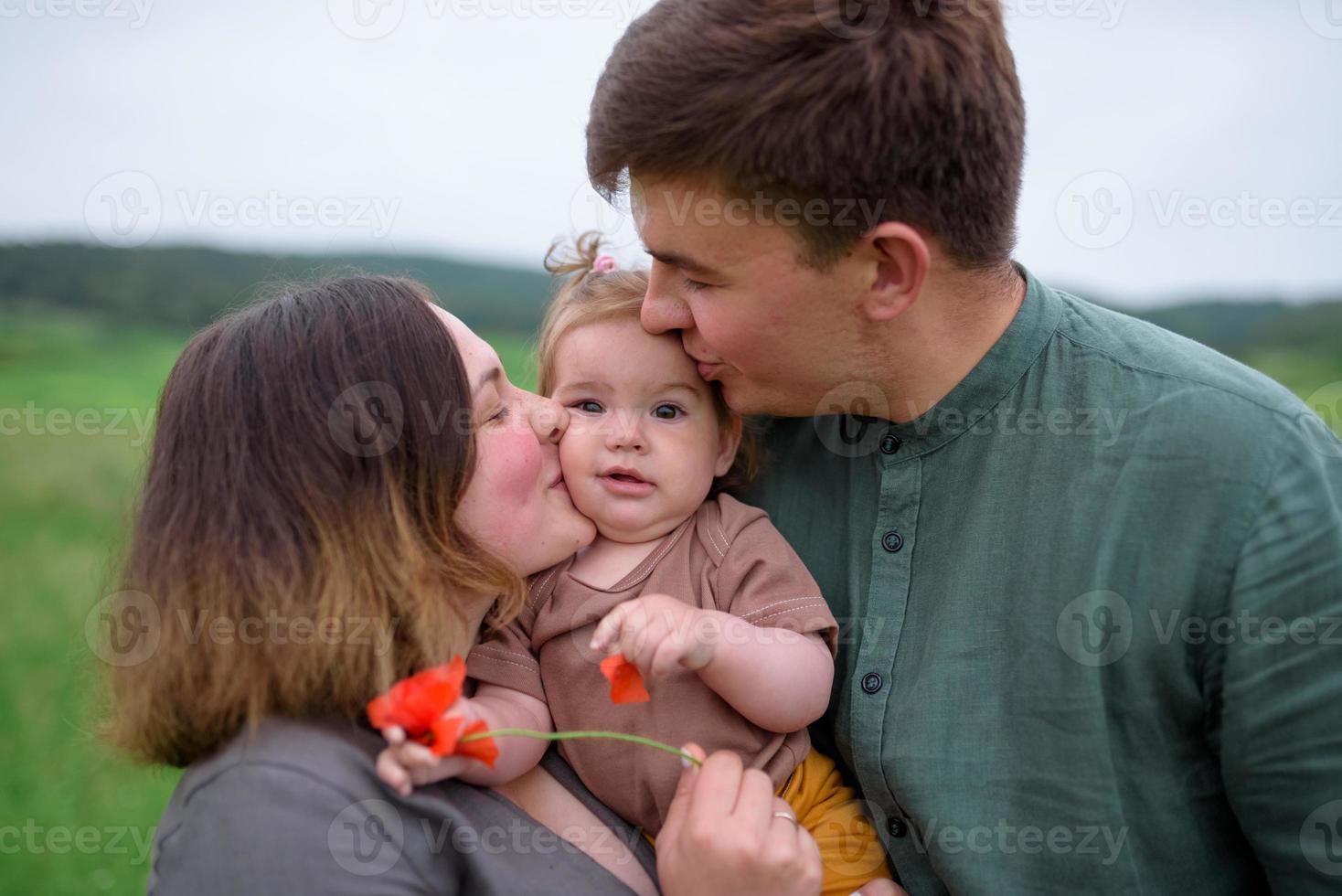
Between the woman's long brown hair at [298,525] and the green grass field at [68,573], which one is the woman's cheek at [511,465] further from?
the green grass field at [68,573]

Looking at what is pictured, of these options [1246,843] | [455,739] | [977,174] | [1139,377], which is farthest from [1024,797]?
[977,174]

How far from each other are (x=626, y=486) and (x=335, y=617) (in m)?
0.73

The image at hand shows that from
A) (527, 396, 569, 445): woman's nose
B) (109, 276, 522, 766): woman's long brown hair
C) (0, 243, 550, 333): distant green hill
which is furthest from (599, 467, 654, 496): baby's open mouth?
(0, 243, 550, 333): distant green hill

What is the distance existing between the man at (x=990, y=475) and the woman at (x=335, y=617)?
430 millimetres

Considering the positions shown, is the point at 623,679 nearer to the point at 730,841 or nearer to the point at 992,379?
the point at 730,841

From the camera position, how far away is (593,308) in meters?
2.48

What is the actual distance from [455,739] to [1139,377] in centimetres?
153

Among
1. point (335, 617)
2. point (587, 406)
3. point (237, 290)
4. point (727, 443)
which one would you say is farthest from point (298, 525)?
point (237, 290)

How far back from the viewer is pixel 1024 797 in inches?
82.1

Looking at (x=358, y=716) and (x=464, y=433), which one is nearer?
(x=358, y=716)

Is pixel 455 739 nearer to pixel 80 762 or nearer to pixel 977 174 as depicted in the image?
pixel 977 174

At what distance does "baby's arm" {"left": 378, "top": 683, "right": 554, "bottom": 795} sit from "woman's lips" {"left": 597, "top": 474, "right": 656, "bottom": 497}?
1.62 feet

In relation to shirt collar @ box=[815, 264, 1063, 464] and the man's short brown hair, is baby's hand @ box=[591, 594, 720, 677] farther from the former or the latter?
the man's short brown hair

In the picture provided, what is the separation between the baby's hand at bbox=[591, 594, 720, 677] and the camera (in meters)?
1.91
